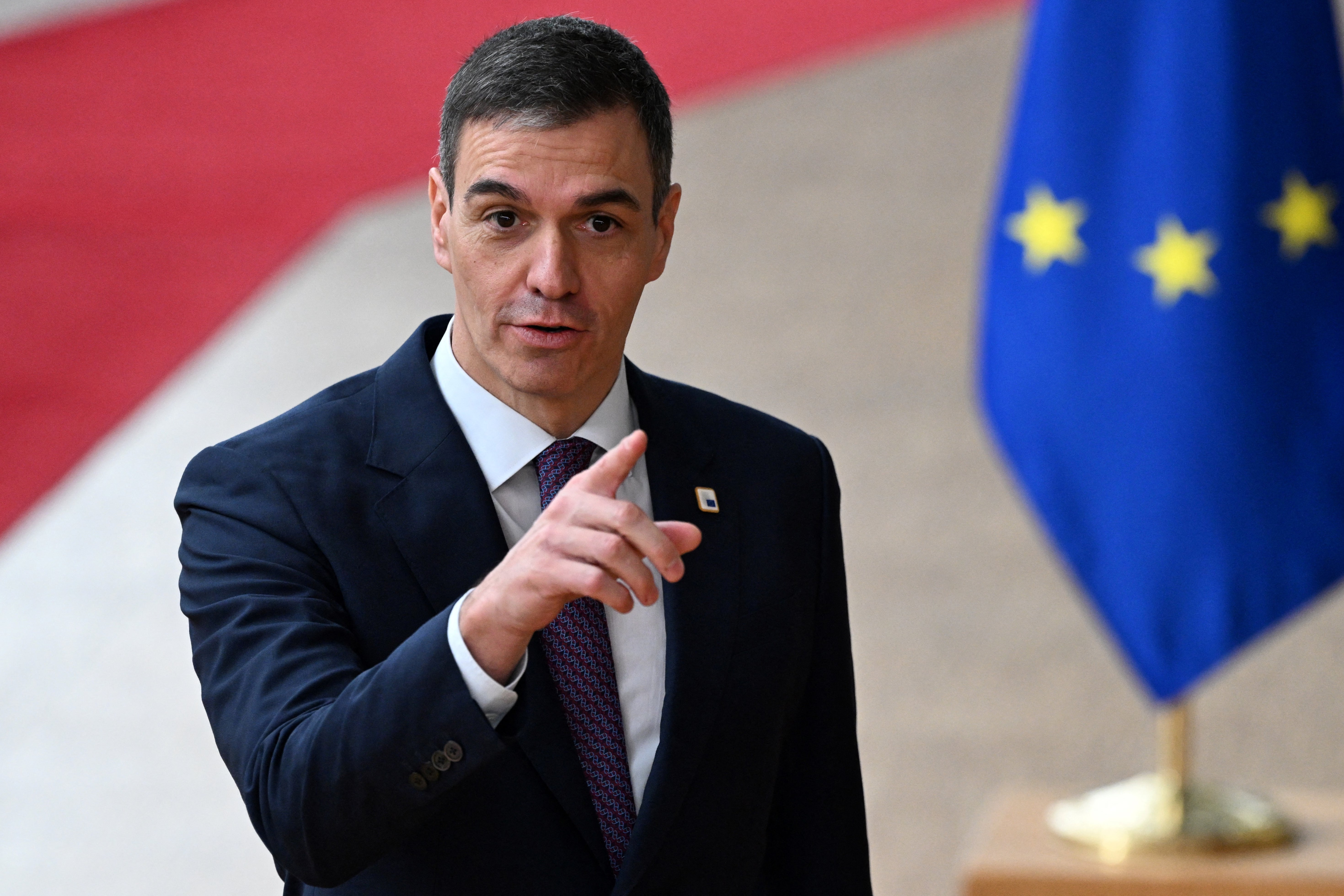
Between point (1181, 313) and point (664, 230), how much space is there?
5.43ft

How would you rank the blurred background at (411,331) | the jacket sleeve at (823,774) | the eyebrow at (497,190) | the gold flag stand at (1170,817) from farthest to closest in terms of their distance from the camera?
1. the blurred background at (411,331)
2. the gold flag stand at (1170,817)
3. the jacket sleeve at (823,774)
4. the eyebrow at (497,190)

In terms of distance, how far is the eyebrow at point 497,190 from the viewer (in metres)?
1.25

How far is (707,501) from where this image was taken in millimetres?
1437

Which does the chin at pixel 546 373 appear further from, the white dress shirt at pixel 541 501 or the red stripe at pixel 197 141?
the red stripe at pixel 197 141

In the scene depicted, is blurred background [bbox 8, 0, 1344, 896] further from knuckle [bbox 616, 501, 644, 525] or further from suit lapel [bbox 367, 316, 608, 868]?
knuckle [bbox 616, 501, 644, 525]

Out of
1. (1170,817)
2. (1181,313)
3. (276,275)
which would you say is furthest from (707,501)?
(276,275)

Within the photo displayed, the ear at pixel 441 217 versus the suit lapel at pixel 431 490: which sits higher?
the ear at pixel 441 217

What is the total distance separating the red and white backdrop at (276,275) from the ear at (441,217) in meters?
2.91

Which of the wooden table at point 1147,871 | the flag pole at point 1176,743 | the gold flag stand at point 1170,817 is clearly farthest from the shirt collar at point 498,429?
the flag pole at point 1176,743

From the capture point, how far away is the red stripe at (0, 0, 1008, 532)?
5.13 m

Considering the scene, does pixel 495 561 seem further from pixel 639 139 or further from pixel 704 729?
pixel 639 139

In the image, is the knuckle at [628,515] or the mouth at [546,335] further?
the mouth at [546,335]

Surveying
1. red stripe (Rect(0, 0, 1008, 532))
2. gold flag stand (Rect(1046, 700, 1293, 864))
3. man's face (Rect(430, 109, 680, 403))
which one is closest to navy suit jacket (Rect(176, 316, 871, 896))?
man's face (Rect(430, 109, 680, 403))

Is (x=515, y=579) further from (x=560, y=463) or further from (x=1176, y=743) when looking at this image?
(x=1176, y=743)
